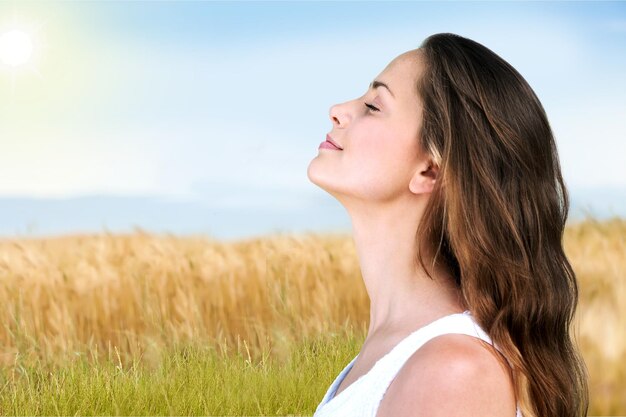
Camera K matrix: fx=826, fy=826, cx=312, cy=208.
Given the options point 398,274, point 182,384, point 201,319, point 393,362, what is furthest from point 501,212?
point 201,319

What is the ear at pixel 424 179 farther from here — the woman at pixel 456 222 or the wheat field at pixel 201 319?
the wheat field at pixel 201 319

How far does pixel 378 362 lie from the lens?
63.5 inches

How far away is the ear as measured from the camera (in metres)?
1.68

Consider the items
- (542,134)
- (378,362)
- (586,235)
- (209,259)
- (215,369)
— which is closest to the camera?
(378,362)

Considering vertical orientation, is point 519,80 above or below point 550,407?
above

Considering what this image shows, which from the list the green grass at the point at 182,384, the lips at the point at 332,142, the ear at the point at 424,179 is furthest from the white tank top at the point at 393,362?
the green grass at the point at 182,384

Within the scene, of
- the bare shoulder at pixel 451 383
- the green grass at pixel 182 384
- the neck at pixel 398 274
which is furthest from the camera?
the green grass at pixel 182 384

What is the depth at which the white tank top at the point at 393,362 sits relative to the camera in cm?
155

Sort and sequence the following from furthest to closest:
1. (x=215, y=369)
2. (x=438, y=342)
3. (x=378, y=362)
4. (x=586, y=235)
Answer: (x=586, y=235), (x=215, y=369), (x=378, y=362), (x=438, y=342)

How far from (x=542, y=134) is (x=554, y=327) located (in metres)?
0.41

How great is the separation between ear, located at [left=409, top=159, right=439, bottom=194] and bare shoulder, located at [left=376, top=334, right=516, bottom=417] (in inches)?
12.5

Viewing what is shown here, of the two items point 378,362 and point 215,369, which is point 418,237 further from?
point 215,369

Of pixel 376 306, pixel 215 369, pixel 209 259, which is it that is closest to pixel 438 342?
pixel 376 306

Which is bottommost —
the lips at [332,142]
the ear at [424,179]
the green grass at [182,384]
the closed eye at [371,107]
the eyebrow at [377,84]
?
the green grass at [182,384]
